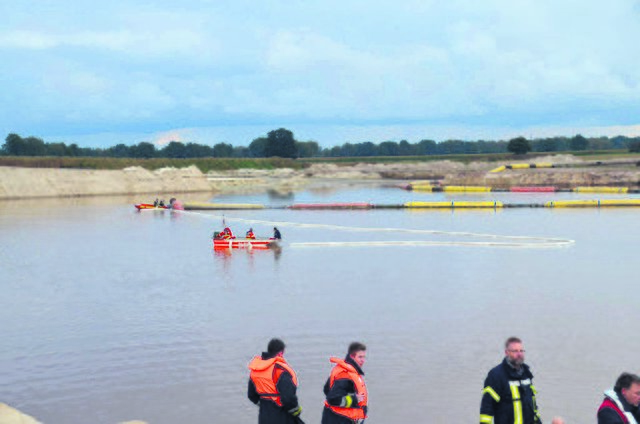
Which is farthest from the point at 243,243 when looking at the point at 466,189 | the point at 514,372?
the point at 466,189

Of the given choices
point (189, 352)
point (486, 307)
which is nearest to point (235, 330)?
point (189, 352)

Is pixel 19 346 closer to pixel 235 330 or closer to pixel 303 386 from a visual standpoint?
pixel 235 330

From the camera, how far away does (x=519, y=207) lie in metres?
78.3

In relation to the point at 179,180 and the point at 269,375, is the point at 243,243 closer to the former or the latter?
the point at 269,375

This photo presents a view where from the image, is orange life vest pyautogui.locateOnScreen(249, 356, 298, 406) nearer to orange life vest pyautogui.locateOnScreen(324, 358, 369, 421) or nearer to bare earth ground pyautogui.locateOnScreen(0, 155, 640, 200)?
orange life vest pyautogui.locateOnScreen(324, 358, 369, 421)

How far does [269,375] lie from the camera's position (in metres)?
11.4

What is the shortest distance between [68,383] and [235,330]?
6.52 metres

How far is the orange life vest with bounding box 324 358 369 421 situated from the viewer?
10969mm

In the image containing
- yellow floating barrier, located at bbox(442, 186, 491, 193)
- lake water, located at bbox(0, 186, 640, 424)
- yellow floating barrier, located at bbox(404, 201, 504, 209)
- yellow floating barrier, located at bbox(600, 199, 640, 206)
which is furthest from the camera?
yellow floating barrier, located at bbox(442, 186, 491, 193)

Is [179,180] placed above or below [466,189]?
above

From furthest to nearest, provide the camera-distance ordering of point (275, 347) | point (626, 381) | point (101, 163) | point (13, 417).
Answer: point (101, 163) → point (13, 417) → point (275, 347) → point (626, 381)

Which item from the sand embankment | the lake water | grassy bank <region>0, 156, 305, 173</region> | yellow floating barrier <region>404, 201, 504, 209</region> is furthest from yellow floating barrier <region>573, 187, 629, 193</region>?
grassy bank <region>0, 156, 305, 173</region>

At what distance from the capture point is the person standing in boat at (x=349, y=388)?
35.9ft

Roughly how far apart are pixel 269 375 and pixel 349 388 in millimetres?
1178
